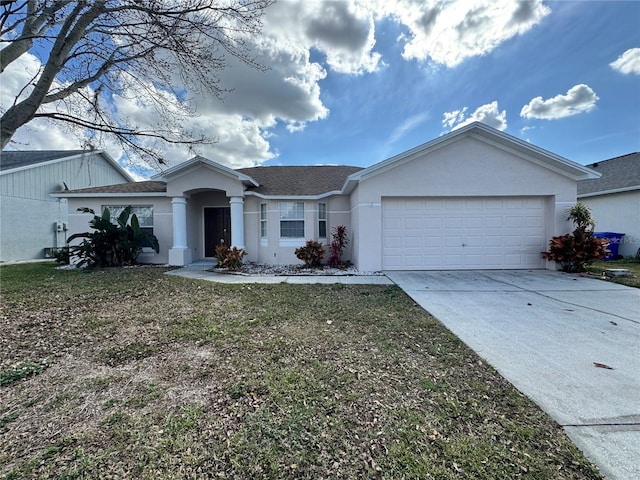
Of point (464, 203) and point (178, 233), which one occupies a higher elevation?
point (464, 203)

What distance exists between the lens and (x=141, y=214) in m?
11.9

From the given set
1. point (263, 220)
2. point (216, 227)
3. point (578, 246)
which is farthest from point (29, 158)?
point (578, 246)

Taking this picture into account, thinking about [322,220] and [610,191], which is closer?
[322,220]

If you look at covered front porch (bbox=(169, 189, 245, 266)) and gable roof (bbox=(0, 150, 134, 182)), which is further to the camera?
gable roof (bbox=(0, 150, 134, 182))

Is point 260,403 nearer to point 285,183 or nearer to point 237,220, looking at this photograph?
point 237,220

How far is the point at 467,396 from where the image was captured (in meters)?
2.74

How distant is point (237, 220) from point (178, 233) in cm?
245

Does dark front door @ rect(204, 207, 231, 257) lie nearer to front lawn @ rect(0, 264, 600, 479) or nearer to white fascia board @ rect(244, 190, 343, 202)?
white fascia board @ rect(244, 190, 343, 202)

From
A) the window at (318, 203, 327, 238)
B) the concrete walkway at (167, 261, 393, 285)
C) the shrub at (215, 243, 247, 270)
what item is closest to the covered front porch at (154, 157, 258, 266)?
the shrub at (215, 243, 247, 270)

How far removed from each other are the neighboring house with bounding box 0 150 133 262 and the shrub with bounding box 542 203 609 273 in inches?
752

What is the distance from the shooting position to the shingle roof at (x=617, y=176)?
1377 cm

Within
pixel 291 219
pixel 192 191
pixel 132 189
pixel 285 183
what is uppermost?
pixel 285 183

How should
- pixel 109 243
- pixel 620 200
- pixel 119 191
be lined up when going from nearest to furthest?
pixel 109 243 < pixel 119 191 < pixel 620 200

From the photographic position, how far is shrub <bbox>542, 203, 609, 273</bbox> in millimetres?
8789
